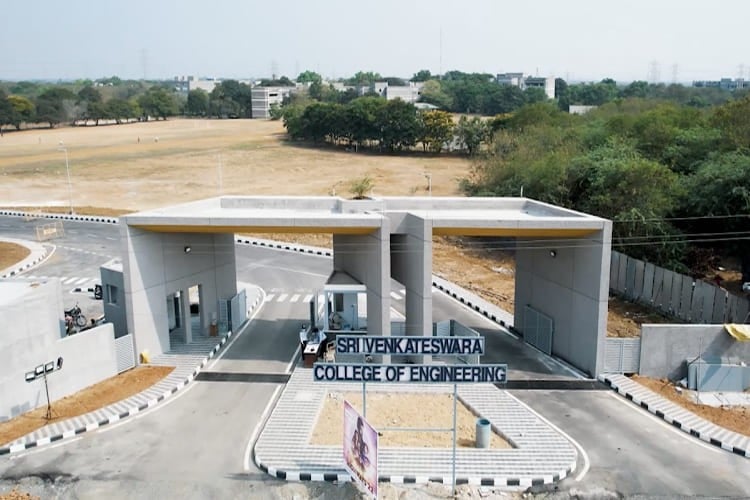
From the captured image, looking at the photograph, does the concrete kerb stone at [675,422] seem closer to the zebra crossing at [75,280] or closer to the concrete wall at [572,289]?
the concrete wall at [572,289]

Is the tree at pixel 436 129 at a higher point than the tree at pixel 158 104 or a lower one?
lower

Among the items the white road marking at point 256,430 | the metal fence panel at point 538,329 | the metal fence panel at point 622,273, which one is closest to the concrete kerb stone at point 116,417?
the white road marking at point 256,430

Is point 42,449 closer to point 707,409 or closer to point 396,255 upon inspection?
point 396,255

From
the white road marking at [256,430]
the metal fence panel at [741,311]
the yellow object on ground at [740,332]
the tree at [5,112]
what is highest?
the tree at [5,112]

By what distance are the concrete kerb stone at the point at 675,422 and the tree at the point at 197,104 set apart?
154961 millimetres

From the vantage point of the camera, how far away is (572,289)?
2234 cm

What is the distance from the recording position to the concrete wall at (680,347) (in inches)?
827

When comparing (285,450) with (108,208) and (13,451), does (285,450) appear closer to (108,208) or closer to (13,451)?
(13,451)

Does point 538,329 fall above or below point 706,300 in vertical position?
below

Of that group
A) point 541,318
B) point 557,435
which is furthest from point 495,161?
point 557,435

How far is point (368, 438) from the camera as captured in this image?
1338cm

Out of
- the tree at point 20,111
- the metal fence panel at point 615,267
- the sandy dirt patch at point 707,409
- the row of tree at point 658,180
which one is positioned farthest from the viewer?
the tree at point 20,111

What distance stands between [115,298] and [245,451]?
1040cm

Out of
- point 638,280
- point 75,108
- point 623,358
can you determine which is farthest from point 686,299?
point 75,108
